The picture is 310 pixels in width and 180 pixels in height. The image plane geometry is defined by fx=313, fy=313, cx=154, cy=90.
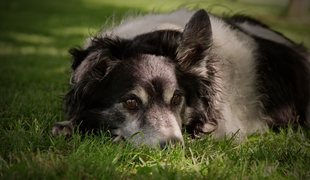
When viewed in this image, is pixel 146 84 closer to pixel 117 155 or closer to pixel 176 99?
pixel 176 99

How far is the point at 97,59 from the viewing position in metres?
3.31

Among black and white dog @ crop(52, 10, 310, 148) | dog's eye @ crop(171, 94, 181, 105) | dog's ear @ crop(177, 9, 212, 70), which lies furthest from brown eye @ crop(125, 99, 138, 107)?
dog's ear @ crop(177, 9, 212, 70)

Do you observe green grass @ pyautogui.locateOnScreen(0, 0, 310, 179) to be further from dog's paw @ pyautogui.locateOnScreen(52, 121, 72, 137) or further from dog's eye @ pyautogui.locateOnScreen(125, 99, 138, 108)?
dog's eye @ pyautogui.locateOnScreen(125, 99, 138, 108)

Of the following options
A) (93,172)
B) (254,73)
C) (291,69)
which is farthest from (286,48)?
(93,172)

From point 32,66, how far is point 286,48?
626cm

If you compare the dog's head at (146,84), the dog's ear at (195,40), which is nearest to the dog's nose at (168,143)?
the dog's head at (146,84)

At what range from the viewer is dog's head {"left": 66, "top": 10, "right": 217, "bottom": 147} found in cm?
323

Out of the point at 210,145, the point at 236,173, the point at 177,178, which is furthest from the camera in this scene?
the point at 210,145

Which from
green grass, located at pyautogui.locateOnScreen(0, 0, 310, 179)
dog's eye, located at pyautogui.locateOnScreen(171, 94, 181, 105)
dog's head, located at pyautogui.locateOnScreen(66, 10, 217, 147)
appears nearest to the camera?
green grass, located at pyautogui.locateOnScreen(0, 0, 310, 179)

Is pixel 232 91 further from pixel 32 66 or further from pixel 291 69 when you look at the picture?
pixel 32 66

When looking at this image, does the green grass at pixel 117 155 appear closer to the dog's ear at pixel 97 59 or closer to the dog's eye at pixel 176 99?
the dog's eye at pixel 176 99

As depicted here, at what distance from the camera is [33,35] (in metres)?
12.3

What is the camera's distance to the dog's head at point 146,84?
3230 millimetres

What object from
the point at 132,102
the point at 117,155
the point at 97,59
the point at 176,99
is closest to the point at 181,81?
the point at 176,99
